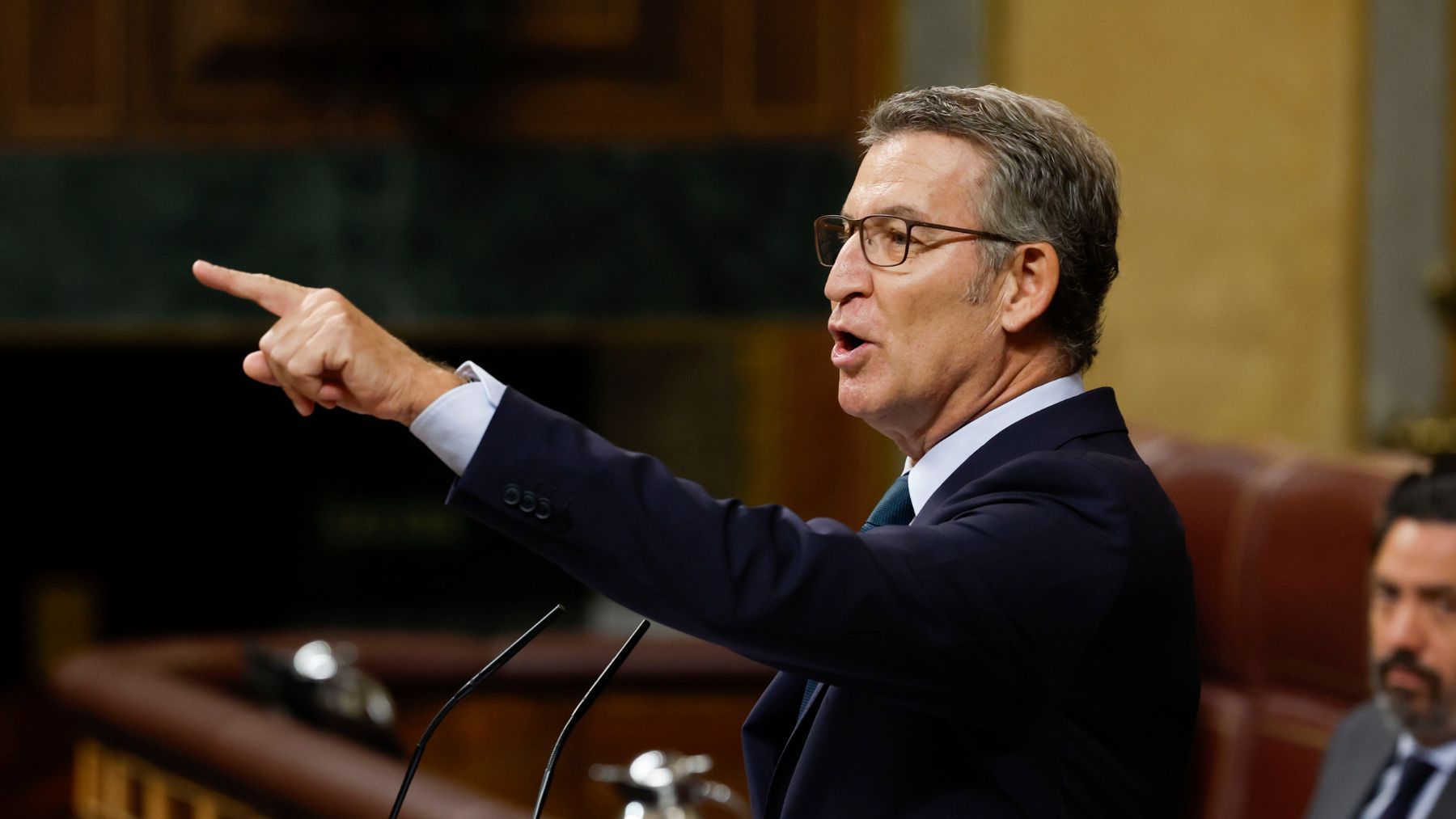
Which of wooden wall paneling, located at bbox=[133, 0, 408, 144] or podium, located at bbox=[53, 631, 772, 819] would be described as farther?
wooden wall paneling, located at bbox=[133, 0, 408, 144]

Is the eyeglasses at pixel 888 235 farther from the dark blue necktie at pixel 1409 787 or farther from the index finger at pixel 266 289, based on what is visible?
the dark blue necktie at pixel 1409 787

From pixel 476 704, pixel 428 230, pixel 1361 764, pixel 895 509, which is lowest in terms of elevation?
pixel 476 704

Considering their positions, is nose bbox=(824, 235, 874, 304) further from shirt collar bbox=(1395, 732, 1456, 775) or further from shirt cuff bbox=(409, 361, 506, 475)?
shirt collar bbox=(1395, 732, 1456, 775)

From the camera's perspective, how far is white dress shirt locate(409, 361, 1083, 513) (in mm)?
993

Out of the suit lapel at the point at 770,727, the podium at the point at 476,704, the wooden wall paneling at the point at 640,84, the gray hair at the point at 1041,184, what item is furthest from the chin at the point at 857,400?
the wooden wall paneling at the point at 640,84

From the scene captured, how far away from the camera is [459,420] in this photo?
99cm

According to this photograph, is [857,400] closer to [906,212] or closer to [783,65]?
[906,212]

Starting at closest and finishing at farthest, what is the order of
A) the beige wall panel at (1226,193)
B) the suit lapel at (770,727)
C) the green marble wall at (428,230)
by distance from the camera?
1. the suit lapel at (770,727)
2. the green marble wall at (428,230)
3. the beige wall panel at (1226,193)

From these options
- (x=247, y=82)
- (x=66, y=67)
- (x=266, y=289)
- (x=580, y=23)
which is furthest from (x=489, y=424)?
(x=66, y=67)

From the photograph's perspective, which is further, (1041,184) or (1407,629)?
(1407,629)

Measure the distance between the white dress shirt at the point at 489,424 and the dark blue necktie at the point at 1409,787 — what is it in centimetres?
144

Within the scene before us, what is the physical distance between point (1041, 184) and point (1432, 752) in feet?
5.17

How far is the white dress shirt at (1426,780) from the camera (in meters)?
2.37

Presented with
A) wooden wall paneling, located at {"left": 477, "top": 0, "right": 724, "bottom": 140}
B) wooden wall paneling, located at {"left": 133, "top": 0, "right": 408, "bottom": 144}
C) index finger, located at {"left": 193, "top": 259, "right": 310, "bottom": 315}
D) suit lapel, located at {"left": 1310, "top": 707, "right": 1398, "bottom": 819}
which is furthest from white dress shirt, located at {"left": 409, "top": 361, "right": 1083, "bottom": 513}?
wooden wall paneling, located at {"left": 133, "top": 0, "right": 408, "bottom": 144}
